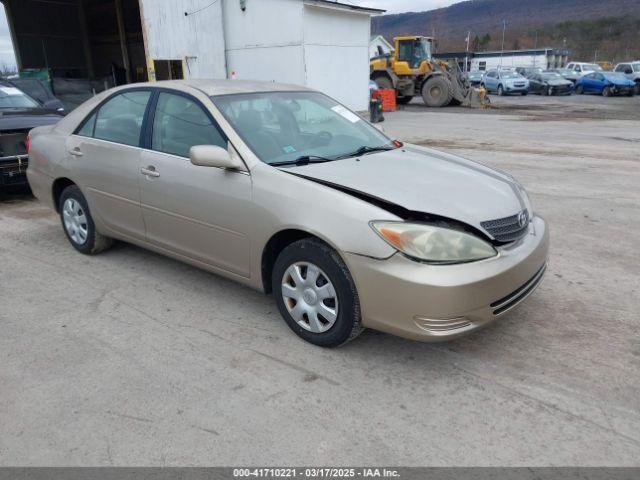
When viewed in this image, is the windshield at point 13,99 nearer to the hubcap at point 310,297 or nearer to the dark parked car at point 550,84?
the hubcap at point 310,297

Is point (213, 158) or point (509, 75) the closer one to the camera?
point (213, 158)

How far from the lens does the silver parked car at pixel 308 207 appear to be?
2887 mm

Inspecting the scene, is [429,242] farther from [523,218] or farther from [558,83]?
[558,83]

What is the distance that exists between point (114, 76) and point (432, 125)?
533 inches

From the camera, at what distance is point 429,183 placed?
3342 millimetres

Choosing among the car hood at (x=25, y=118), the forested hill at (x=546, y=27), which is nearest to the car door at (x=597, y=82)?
the forested hill at (x=546, y=27)

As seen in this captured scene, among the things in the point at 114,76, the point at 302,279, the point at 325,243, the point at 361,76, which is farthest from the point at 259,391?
the point at 114,76

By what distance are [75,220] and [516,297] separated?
13.0ft

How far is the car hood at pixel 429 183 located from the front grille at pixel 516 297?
44 cm

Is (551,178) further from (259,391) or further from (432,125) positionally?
(432,125)

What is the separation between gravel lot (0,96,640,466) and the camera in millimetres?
2492

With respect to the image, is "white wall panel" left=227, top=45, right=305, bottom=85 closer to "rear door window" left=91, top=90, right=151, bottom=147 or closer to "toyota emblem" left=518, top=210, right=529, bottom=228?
"rear door window" left=91, top=90, right=151, bottom=147

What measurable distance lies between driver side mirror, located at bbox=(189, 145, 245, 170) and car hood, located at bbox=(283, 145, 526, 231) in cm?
38

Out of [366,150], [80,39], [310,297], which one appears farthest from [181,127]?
[80,39]
